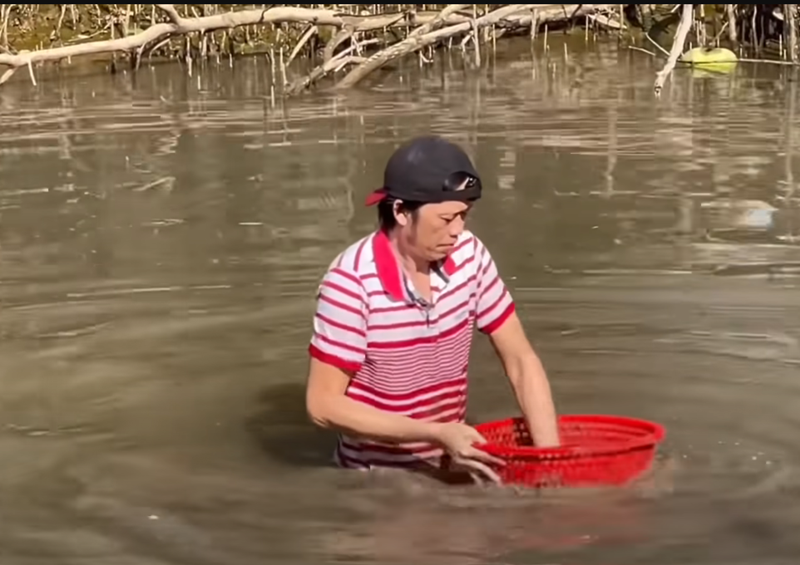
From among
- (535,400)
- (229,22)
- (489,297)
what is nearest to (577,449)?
(535,400)

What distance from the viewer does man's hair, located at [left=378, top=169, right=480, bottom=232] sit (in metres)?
3.80

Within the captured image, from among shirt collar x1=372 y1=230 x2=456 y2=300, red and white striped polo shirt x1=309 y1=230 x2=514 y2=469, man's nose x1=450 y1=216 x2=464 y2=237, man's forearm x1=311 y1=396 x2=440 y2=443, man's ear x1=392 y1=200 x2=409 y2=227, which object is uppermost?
man's ear x1=392 y1=200 x2=409 y2=227

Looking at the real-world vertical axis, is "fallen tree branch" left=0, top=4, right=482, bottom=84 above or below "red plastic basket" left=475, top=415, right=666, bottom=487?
above

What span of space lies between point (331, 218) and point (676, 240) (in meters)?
1.93

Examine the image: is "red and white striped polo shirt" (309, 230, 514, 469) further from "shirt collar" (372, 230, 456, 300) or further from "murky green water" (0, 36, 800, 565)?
"murky green water" (0, 36, 800, 565)

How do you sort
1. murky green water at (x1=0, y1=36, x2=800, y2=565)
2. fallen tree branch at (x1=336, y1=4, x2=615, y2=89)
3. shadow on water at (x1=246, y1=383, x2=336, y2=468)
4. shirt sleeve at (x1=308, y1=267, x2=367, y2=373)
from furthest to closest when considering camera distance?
fallen tree branch at (x1=336, y1=4, x2=615, y2=89) → shadow on water at (x1=246, y1=383, x2=336, y2=468) → murky green water at (x1=0, y1=36, x2=800, y2=565) → shirt sleeve at (x1=308, y1=267, x2=367, y2=373)

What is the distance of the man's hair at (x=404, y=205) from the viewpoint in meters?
3.80

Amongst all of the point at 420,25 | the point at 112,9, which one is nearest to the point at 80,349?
the point at 420,25

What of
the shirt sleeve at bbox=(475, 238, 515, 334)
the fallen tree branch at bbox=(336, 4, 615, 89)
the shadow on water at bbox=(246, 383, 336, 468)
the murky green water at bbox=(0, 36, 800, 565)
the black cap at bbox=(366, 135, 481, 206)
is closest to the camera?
the black cap at bbox=(366, 135, 481, 206)

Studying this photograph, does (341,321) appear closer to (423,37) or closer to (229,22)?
(423,37)

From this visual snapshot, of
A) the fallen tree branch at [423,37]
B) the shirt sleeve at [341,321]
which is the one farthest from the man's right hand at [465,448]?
the fallen tree branch at [423,37]

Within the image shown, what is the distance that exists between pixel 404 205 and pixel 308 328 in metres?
2.50

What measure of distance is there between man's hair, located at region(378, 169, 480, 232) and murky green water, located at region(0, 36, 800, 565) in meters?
0.76

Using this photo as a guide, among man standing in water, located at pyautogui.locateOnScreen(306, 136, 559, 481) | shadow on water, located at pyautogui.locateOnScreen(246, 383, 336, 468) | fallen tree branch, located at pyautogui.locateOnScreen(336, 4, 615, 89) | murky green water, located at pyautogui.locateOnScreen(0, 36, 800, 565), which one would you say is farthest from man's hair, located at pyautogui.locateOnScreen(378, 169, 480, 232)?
fallen tree branch, located at pyautogui.locateOnScreen(336, 4, 615, 89)
